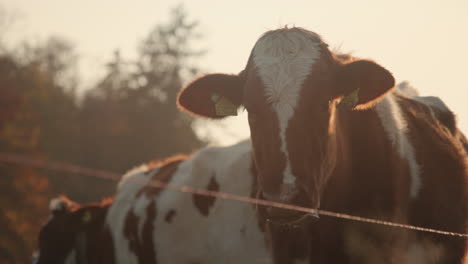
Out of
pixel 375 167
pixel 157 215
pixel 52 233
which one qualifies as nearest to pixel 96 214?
pixel 52 233

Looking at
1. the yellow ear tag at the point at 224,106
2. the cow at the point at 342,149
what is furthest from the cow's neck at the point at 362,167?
the yellow ear tag at the point at 224,106

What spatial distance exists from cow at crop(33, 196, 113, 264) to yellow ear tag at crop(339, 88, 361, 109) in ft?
14.4

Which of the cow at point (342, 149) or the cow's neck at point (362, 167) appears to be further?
the cow's neck at point (362, 167)

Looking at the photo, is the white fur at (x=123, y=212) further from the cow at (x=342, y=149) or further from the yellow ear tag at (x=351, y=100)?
the yellow ear tag at (x=351, y=100)

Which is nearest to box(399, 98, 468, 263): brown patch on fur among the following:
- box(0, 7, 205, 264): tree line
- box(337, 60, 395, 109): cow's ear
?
box(337, 60, 395, 109): cow's ear

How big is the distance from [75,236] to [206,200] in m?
2.73

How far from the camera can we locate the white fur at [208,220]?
5926 mm

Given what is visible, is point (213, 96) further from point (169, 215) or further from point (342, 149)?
point (169, 215)

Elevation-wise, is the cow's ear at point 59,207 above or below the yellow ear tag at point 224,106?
below

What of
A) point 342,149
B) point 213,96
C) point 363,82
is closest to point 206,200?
point 213,96

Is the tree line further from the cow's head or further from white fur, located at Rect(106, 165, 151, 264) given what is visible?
the cow's head

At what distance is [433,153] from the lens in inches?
202

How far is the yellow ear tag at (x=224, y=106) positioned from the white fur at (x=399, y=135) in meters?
1.11

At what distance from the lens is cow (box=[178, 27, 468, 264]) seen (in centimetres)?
428
